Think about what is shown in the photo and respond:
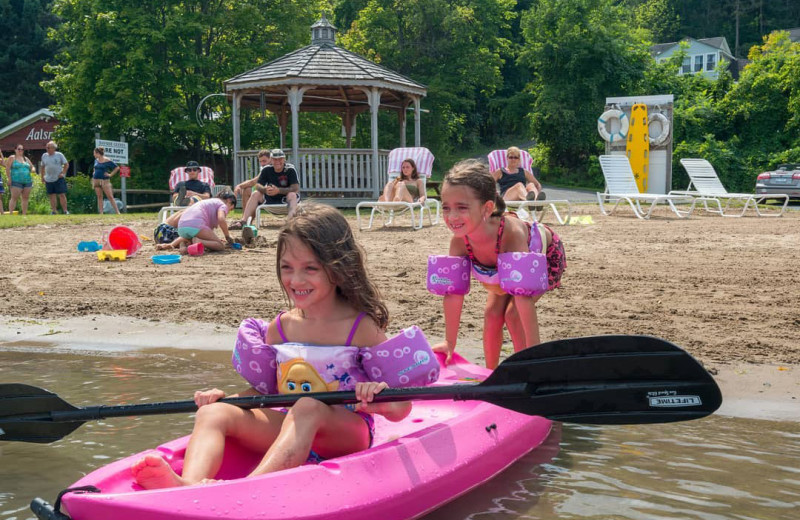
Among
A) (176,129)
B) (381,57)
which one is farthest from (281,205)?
(381,57)

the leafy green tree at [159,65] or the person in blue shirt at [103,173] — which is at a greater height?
the leafy green tree at [159,65]

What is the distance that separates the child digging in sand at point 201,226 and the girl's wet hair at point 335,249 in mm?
7310

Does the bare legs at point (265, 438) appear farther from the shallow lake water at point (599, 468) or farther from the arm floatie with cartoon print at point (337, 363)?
the shallow lake water at point (599, 468)

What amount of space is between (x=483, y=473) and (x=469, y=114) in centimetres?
4020

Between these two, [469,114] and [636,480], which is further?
[469,114]

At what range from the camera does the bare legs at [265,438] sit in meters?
→ 2.76

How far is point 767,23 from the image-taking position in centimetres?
5722

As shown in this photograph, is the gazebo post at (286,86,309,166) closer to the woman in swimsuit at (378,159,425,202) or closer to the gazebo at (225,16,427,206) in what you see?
the gazebo at (225,16,427,206)

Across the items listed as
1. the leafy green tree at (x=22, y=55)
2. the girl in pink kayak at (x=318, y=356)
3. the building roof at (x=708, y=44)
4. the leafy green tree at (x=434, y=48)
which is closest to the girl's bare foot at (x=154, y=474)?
the girl in pink kayak at (x=318, y=356)

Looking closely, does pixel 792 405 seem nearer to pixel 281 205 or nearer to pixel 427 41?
pixel 281 205

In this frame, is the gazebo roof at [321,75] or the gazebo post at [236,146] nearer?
the gazebo roof at [321,75]

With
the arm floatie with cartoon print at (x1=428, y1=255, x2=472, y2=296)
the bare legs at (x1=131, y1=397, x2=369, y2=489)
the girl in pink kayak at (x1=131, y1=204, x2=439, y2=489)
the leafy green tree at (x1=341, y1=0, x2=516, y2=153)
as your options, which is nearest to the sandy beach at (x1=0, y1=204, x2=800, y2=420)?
the arm floatie with cartoon print at (x1=428, y1=255, x2=472, y2=296)

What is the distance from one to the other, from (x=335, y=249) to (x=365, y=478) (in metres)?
0.85

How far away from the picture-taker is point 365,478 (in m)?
2.97
